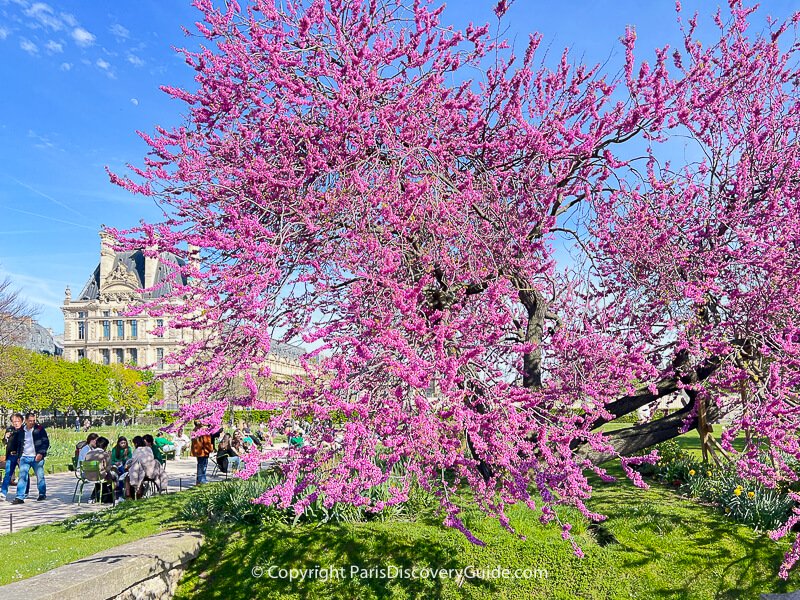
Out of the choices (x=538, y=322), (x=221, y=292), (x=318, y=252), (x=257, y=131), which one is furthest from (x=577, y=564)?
(x=257, y=131)

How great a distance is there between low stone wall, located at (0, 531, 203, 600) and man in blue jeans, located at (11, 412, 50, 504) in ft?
19.8

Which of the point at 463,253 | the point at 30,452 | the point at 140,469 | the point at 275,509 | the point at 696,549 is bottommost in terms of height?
the point at 696,549

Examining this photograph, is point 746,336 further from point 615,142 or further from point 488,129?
point 488,129

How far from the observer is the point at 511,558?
627 centimetres

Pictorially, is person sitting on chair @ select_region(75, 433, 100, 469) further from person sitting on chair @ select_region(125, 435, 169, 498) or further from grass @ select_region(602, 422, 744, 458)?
grass @ select_region(602, 422, 744, 458)

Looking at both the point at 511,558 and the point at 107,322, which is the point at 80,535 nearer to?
the point at 511,558

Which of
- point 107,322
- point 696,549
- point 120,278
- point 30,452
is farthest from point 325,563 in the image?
point 107,322

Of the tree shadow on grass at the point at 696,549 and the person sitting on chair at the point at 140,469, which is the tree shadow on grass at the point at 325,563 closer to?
the tree shadow on grass at the point at 696,549

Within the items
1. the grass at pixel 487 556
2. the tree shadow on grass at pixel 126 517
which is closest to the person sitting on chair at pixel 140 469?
the tree shadow on grass at pixel 126 517

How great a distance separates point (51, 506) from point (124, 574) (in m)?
7.12

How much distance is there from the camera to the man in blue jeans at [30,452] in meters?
11.0

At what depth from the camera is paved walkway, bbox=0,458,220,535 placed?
9.30m

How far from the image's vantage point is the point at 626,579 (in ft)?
19.5

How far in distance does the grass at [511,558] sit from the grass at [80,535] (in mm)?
1096
